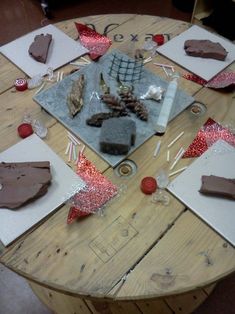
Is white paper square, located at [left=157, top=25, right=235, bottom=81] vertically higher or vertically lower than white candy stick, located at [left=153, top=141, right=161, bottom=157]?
higher

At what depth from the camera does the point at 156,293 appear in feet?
2.10

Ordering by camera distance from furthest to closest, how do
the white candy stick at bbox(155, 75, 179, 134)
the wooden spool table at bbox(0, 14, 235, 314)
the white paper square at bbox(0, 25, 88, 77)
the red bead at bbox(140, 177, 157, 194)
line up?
the white paper square at bbox(0, 25, 88, 77) → the white candy stick at bbox(155, 75, 179, 134) → the red bead at bbox(140, 177, 157, 194) → the wooden spool table at bbox(0, 14, 235, 314)

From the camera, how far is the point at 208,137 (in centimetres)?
89

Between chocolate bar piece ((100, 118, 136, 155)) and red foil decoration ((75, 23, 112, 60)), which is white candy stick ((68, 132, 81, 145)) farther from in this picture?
red foil decoration ((75, 23, 112, 60))

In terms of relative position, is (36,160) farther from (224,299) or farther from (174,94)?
(224,299)

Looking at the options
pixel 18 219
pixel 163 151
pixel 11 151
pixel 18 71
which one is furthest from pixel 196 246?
pixel 18 71

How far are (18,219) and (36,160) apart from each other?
0.16 metres

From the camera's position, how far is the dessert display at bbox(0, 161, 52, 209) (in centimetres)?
73

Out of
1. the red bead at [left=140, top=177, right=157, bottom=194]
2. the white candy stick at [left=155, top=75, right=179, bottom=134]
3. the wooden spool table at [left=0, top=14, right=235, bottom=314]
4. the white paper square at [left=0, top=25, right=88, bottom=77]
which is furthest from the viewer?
the white paper square at [left=0, top=25, right=88, bottom=77]

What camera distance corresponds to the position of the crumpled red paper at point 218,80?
1.00m

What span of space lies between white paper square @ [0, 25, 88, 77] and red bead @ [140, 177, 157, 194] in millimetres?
488

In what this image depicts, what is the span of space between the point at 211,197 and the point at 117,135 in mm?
268

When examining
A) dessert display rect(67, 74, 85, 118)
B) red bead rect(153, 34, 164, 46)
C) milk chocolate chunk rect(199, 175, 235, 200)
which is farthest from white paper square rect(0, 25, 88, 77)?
milk chocolate chunk rect(199, 175, 235, 200)

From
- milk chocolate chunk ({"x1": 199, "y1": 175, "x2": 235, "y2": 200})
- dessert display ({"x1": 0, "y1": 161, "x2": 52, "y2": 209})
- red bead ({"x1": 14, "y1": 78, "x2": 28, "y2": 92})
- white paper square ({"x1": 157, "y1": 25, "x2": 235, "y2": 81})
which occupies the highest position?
white paper square ({"x1": 157, "y1": 25, "x2": 235, "y2": 81})
